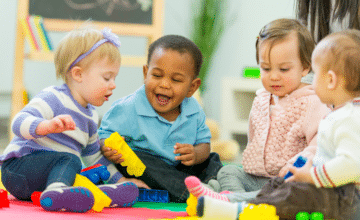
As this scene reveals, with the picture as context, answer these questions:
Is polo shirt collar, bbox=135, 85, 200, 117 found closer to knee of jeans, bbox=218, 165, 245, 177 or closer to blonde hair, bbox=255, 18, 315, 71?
knee of jeans, bbox=218, 165, 245, 177

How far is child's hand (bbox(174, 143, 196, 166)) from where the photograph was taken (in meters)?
1.50

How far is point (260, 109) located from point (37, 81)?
125 inches

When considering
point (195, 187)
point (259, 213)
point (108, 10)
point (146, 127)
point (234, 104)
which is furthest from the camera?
point (234, 104)

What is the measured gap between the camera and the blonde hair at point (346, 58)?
1014 millimetres

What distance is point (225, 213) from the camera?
3.22 feet

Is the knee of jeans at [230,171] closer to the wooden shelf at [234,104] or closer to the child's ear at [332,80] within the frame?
the child's ear at [332,80]

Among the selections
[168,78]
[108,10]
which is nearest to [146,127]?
[168,78]

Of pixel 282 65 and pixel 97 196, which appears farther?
pixel 282 65

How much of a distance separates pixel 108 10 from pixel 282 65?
2165mm

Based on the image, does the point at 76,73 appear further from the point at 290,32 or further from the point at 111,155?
the point at 290,32

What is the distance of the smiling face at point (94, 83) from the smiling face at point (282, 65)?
0.47 metres

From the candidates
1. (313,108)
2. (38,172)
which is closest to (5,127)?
(38,172)

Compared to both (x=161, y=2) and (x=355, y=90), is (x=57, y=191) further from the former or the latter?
(x=161, y=2)

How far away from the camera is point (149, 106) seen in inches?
63.1
